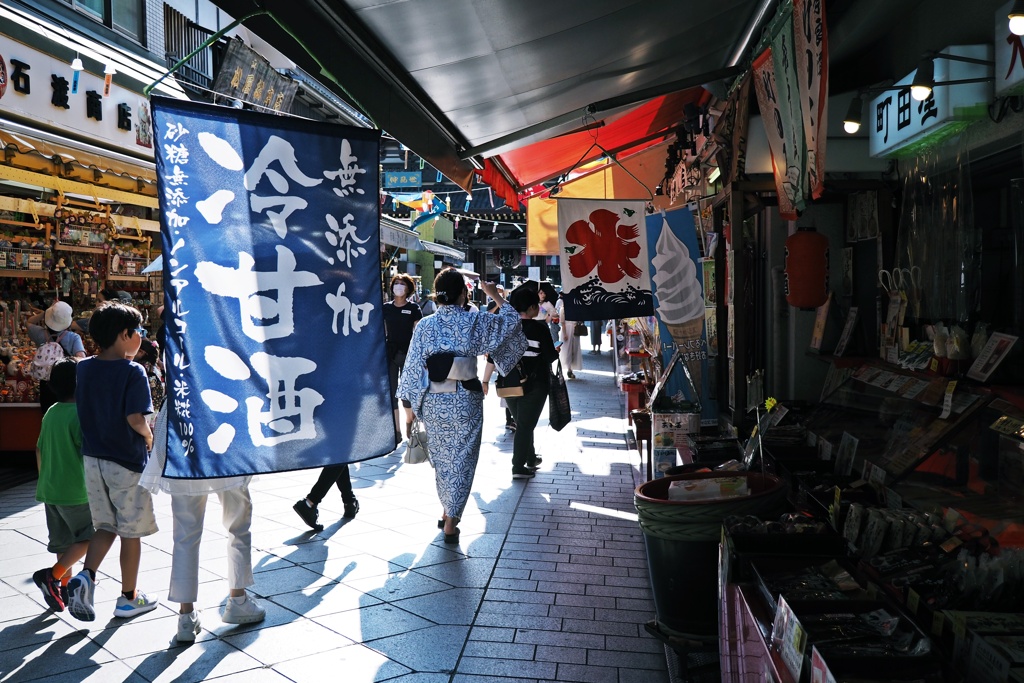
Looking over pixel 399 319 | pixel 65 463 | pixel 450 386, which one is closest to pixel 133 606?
pixel 65 463

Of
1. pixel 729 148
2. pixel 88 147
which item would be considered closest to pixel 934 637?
pixel 729 148

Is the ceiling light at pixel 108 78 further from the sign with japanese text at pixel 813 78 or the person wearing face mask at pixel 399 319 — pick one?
the sign with japanese text at pixel 813 78

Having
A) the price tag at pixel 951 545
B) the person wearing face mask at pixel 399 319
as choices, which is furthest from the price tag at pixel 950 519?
the person wearing face mask at pixel 399 319

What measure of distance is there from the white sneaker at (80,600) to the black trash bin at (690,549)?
355 cm

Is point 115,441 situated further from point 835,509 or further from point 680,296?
point 680,296

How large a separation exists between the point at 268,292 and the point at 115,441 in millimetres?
2552

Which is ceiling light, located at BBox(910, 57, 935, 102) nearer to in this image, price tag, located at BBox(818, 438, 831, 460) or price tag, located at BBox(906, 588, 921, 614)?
price tag, located at BBox(818, 438, 831, 460)

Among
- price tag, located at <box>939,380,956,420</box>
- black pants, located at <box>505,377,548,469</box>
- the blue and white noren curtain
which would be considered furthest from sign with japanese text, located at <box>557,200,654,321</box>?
the blue and white noren curtain

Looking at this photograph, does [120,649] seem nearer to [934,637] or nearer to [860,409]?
[934,637]

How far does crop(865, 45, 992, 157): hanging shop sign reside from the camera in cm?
420

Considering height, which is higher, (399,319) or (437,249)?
(437,249)

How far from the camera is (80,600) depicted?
4.89 metres

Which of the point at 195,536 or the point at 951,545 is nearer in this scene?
the point at 951,545

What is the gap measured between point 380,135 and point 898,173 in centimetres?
421
